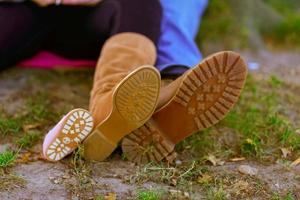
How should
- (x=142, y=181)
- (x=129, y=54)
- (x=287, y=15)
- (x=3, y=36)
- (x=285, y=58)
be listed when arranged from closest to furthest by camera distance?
(x=142, y=181) < (x=129, y=54) < (x=3, y=36) < (x=285, y=58) < (x=287, y=15)

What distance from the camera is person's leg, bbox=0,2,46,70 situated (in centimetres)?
231

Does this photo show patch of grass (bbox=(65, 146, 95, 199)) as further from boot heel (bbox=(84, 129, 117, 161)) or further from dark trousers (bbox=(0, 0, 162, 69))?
dark trousers (bbox=(0, 0, 162, 69))

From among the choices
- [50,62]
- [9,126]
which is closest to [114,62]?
[9,126]

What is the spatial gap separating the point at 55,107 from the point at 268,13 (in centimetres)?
147

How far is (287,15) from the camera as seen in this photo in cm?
338

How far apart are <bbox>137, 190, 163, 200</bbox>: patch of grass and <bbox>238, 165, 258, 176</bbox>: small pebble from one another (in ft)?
1.00

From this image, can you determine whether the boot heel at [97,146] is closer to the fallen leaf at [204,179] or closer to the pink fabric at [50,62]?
the fallen leaf at [204,179]

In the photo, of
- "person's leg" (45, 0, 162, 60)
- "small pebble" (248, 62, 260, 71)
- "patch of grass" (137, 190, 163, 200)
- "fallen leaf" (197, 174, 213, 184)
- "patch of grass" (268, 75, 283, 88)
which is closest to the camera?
"patch of grass" (137, 190, 163, 200)

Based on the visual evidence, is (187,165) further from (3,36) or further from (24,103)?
(3,36)

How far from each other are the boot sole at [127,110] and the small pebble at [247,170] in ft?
1.18

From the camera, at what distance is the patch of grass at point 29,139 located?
6.64 feet

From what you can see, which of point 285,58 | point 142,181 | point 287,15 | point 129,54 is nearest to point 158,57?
point 129,54

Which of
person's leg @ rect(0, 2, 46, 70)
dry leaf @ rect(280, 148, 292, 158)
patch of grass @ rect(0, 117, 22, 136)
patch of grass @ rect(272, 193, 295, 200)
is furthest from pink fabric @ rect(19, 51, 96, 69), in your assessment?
Result: patch of grass @ rect(272, 193, 295, 200)

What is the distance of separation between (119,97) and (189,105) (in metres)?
0.23
